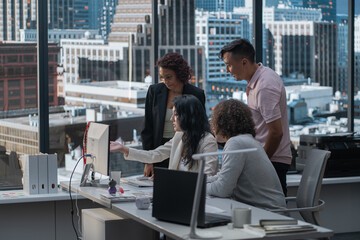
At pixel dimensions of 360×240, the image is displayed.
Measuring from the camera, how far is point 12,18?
18.4ft

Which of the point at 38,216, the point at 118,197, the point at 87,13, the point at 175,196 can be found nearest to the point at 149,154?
the point at 118,197

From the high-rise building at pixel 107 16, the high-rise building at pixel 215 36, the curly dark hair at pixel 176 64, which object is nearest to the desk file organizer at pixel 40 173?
the curly dark hair at pixel 176 64

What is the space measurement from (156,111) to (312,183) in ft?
4.45

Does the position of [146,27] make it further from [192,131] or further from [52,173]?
[192,131]

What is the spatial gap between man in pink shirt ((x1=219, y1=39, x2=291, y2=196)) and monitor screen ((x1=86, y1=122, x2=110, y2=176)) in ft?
3.15

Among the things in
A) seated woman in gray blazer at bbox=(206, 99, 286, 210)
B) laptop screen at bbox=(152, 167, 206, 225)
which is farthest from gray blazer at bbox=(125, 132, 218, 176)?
laptop screen at bbox=(152, 167, 206, 225)

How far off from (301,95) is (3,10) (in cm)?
342

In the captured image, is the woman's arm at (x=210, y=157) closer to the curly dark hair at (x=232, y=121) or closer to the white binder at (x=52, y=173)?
the curly dark hair at (x=232, y=121)

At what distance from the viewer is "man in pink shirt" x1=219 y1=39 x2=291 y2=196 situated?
407 cm

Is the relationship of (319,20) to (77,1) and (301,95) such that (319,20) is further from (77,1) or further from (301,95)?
(77,1)

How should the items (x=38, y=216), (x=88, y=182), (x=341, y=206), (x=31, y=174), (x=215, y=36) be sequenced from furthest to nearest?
1. (x=215, y=36)
2. (x=341, y=206)
3. (x=38, y=216)
4. (x=31, y=174)
5. (x=88, y=182)

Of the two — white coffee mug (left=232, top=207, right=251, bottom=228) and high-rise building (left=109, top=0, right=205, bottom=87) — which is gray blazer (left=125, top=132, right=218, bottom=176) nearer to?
white coffee mug (left=232, top=207, right=251, bottom=228)

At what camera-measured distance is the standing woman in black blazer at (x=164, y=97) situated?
15.1 feet

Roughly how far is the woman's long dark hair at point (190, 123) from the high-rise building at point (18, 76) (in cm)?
208
